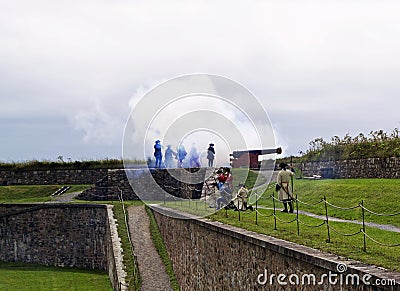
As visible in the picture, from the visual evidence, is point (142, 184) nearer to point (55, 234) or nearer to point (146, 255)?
point (55, 234)

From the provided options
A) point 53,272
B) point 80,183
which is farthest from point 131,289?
point 80,183

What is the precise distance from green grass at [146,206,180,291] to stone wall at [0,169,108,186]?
1276cm

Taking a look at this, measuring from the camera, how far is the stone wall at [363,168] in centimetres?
2317

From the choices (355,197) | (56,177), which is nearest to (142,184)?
(56,177)

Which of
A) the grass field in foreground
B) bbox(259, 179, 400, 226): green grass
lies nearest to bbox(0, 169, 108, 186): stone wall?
bbox(259, 179, 400, 226): green grass

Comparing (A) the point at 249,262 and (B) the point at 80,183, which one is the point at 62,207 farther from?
(A) the point at 249,262

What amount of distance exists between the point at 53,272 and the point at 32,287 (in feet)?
13.1

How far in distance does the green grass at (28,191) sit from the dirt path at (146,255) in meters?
9.22

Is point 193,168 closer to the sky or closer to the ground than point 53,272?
closer to the sky

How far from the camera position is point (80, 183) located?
39.5 m

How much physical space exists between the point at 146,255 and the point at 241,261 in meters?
9.14

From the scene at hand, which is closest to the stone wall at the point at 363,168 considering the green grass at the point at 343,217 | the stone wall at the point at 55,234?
the green grass at the point at 343,217

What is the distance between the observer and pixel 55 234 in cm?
2939

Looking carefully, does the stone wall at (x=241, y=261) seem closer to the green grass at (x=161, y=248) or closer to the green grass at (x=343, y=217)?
the green grass at (x=161, y=248)
